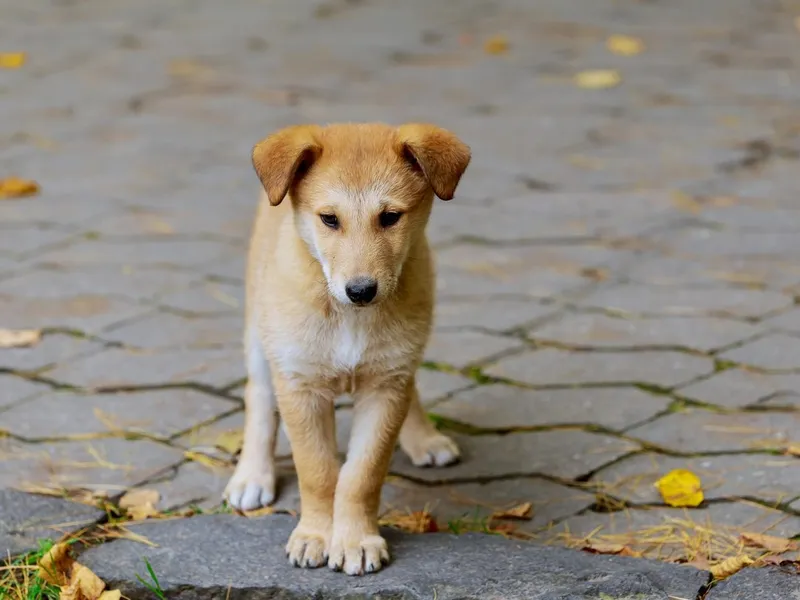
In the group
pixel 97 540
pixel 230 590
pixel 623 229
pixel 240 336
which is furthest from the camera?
pixel 623 229

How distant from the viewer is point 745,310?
496 cm

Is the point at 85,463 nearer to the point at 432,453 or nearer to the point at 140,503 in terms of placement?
the point at 140,503

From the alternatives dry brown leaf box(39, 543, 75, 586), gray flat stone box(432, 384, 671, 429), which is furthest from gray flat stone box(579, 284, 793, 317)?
dry brown leaf box(39, 543, 75, 586)

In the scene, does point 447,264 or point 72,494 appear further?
point 447,264

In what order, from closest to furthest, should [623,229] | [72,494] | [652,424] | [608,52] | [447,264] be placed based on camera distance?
[72,494]
[652,424]
[447,264]
[623,229]
[608,52]

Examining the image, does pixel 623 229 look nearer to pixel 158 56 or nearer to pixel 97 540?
pixel 97 540

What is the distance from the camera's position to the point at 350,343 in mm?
3213

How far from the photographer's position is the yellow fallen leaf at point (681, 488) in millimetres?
3530

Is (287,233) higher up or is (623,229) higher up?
(287,233)

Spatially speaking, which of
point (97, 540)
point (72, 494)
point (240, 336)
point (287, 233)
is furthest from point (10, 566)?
point (240, 336)

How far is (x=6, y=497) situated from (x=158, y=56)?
6.38 metres

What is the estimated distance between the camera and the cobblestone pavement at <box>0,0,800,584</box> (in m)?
3.87

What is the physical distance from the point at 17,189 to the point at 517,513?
4047 millimetres

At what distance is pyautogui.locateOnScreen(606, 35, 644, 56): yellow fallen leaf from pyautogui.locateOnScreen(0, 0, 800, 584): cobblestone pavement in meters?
0.12
